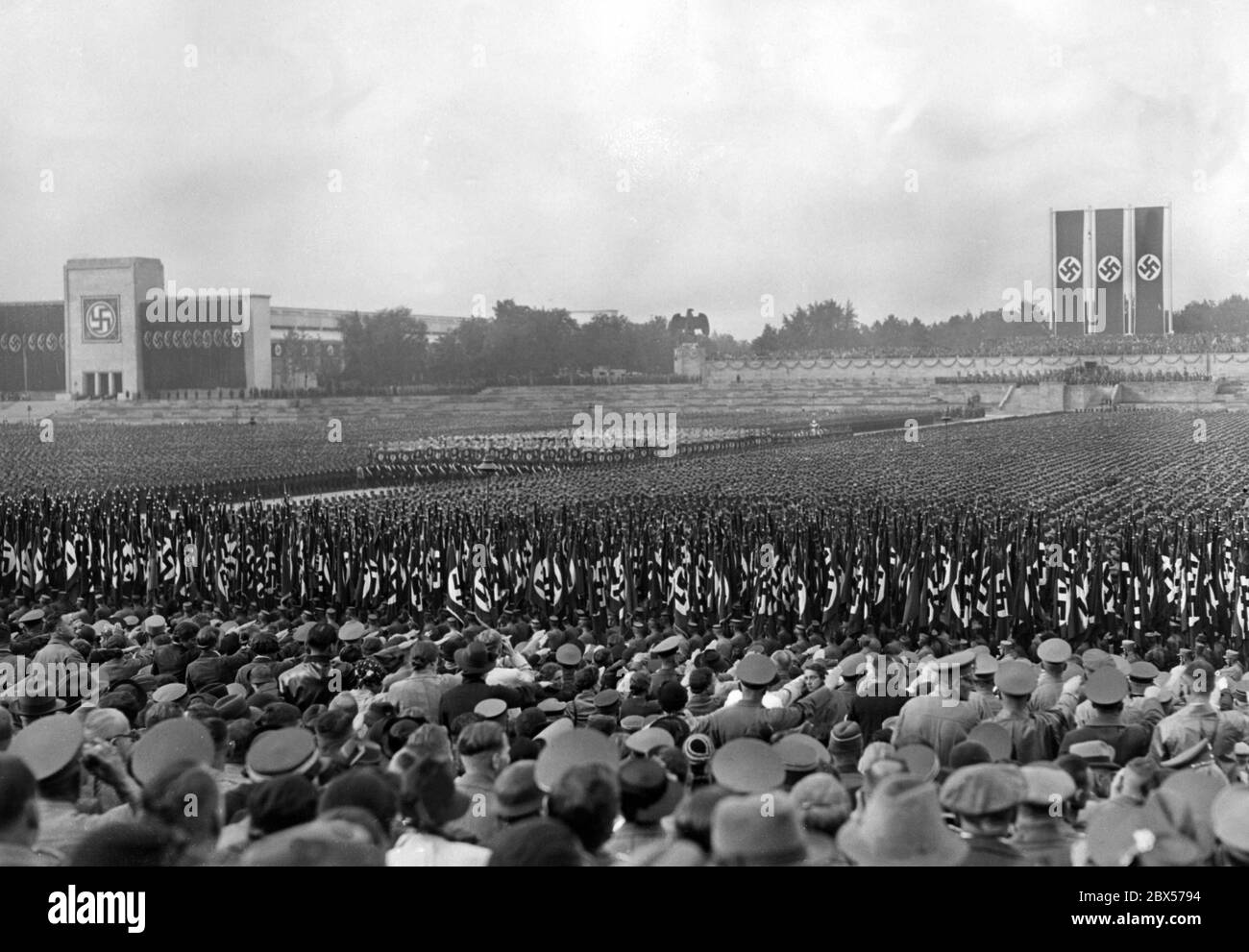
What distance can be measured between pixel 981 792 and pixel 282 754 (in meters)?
1.99

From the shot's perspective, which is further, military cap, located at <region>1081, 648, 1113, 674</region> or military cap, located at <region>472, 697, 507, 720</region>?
military cap, located at <region>1081, 648, 1113, 674</region>

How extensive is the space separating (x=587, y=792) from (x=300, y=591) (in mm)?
12185

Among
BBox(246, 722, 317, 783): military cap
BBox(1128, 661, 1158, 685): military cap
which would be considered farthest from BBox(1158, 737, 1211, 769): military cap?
BBox(246, 722, 317, 783): military cap

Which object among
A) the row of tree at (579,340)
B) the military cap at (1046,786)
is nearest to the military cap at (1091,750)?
the military cap at (1046,786)

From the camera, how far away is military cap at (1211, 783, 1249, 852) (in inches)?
118

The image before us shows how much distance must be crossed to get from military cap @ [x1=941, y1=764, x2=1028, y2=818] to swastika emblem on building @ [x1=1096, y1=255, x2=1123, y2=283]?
18057 mm

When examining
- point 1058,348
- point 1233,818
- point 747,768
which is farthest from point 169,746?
point 1058,348

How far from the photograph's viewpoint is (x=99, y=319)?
46062 mm

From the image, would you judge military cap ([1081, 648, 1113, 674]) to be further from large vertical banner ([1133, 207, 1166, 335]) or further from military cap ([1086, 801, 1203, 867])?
large vertical banner ([1133, 207, 1166, 335])

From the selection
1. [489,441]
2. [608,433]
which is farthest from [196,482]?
[608,433]

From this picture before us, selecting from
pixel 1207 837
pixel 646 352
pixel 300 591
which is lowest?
pixel 300 591

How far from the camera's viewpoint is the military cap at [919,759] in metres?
4.10

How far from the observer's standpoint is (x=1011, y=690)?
543 centimetres

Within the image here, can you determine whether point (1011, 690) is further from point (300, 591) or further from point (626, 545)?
point (300, 591)
